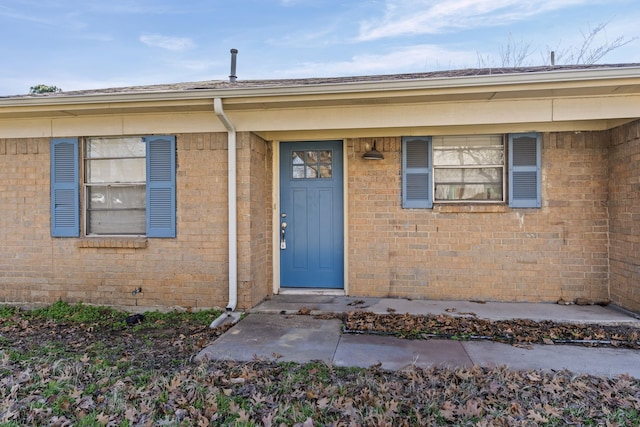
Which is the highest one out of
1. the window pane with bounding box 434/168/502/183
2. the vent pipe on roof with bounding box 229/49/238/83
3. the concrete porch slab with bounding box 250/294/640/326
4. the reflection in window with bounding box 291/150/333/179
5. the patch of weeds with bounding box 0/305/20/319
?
the vent pipe on roof with bounding box 229/49/238/83

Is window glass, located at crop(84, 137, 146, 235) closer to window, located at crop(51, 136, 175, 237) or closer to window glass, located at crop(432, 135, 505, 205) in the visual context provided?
window, located at crop(51, 136, 175, 237)

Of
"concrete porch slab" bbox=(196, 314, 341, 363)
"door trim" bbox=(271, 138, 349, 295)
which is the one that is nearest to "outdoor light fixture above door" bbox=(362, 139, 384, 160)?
"door trim" bbox=(271, 138, 349, 295)

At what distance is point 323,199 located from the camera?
5.97 metres

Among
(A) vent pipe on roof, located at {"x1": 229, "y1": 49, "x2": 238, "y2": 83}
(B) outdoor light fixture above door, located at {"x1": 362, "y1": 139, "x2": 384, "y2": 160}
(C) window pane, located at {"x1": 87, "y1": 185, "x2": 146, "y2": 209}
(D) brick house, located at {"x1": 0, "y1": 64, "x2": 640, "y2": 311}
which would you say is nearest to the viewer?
(D) brick house, located at {"x1": 0, "y1": 64, "x2": 640, "y2": 311}

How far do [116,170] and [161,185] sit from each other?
0.77 m

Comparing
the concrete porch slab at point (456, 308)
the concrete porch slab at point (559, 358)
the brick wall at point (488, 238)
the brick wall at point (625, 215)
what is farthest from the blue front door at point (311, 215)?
the brick wall at point (625, 215)

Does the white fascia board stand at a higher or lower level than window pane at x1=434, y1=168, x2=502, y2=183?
higher

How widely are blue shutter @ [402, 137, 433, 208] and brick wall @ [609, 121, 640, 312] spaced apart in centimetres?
231

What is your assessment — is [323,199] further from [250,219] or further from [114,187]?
[114,187]

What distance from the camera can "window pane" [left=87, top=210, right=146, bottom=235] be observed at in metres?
5.48

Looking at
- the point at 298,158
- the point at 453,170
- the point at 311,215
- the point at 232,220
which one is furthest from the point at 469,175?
the point at 232,220

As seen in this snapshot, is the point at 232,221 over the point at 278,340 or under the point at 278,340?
over

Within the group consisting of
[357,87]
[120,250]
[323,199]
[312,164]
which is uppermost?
[357,87]

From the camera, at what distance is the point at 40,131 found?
5461mm
